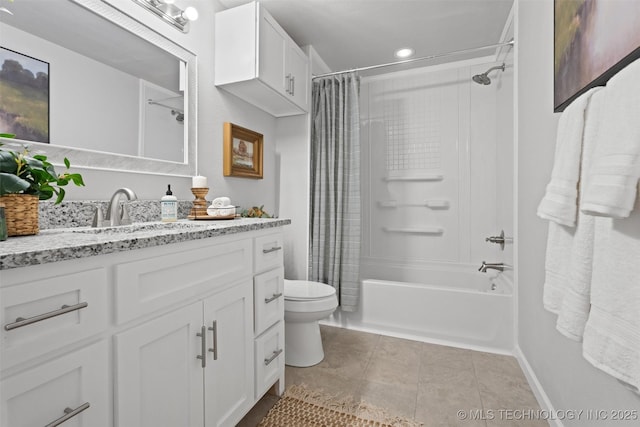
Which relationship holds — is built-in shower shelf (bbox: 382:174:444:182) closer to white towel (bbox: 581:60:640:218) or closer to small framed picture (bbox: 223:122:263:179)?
small framed picture (bbox: 223:122:263:179)

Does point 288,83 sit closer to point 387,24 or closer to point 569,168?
point 387,24

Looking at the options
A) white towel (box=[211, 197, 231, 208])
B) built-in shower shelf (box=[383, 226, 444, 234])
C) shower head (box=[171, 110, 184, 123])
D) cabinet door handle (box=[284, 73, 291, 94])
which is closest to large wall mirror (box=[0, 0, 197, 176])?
shower head (box=[171, 110, 184, 123])

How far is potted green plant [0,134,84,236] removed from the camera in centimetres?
86

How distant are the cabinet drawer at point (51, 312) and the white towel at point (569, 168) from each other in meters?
1.24

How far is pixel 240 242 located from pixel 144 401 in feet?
A: 2.01

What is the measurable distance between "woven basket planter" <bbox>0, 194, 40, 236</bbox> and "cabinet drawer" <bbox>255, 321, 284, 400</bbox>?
0.92 m

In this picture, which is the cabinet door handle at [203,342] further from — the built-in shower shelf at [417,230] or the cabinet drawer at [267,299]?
the built-in shower shelf at [417,230]

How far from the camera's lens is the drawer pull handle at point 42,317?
61 cm

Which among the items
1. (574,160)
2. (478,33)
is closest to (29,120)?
(574,160)

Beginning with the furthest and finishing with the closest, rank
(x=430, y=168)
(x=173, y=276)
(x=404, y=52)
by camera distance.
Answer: (x=430, y=168) < (x=404, y=52) < (x=173, y=276)

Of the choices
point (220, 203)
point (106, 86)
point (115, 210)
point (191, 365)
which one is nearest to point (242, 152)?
point (220, 203)

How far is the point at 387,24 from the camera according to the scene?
92.0 inches

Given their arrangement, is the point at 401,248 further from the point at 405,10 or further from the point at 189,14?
the point at 189,14

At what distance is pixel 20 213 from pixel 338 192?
1940mm
